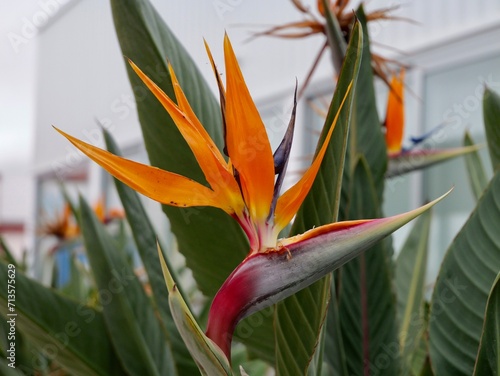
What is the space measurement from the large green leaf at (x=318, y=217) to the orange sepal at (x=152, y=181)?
0.07 metres

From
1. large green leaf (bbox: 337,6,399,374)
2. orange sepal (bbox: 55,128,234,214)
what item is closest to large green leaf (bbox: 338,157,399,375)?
large green leaf (bbox: 337,6,399,374)

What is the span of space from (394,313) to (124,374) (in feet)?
0.70

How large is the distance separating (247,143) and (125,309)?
0.72 ft

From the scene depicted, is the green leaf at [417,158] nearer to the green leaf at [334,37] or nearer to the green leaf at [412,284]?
the green leaf at [412,284]

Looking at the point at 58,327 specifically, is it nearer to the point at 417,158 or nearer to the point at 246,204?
the point at 246,204

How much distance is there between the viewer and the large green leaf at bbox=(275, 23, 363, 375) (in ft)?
0.98

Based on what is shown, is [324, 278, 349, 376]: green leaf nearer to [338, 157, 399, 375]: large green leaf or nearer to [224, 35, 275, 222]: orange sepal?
[338, 157, 399, 375]: large green leaf

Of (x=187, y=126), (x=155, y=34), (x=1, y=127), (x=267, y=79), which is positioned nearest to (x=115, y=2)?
(x=155, y=34)

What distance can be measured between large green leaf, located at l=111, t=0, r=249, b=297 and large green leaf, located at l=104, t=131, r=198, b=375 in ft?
0.07

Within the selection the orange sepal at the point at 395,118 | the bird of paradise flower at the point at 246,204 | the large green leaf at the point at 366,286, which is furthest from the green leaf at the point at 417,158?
the bird of paradise flower at the point at 246,204

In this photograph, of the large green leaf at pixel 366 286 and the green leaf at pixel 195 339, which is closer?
the green leaf at pixel 195 339

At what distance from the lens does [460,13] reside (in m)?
2.31

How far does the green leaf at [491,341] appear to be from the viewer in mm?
296

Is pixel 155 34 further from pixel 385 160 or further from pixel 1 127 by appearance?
pixel 1 127
